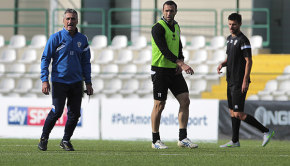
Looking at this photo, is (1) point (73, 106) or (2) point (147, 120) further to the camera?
(2) point (147, 120)

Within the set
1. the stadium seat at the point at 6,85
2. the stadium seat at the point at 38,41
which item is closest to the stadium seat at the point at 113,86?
the stadium seat at the point at 6,85

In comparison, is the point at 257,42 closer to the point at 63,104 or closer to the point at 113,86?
the point at 113,86

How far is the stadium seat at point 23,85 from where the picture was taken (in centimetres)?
1940

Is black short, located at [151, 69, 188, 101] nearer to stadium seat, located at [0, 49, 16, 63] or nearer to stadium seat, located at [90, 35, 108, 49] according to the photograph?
stadium seat, located at [90, 35, 108, 49]

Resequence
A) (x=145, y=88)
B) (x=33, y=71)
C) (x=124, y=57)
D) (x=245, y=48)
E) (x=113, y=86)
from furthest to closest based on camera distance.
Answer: (x=124, y=57)
(x=33, y=71)
(x=113, y=86)
(x=145, y=88)
(x=245, y=48)

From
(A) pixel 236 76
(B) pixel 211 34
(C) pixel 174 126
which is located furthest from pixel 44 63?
(B) pixel 211 34

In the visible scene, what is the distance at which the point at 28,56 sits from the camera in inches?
821

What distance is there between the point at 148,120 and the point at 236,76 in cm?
470

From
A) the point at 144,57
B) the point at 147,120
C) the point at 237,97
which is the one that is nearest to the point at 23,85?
the point at 144,57

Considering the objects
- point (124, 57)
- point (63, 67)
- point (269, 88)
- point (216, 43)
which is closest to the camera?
point (63, 67)

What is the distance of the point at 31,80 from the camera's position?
773 inches

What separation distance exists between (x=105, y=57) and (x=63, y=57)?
1116cm

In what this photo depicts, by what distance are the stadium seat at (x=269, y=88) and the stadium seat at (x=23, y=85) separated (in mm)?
6608

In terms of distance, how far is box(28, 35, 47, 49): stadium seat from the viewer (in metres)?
21.2
